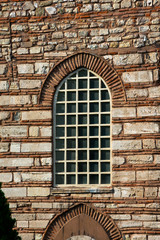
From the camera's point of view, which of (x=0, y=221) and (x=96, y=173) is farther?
(x=96, y=173)

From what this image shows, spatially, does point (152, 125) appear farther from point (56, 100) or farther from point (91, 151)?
point (56, 100)

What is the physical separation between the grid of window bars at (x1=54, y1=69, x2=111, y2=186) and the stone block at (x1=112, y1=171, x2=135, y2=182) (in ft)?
0.73

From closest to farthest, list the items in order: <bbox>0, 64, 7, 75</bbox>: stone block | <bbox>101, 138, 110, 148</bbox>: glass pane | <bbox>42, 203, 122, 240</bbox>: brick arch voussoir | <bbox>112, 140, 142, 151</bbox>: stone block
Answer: <bbox>42, 203, 122, 240</bbox>: brick arch voussoir, <bbox>112, 140, 142, 151</bbox>: stone block, <bbox>101, 138, 110, 148</bbox>: glass pane, <bbox>0, 64, 7, 75</bbox>: stone block

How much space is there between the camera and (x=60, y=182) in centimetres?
984

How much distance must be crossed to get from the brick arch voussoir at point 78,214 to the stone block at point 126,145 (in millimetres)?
1449

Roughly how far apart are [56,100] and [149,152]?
2.38 metres

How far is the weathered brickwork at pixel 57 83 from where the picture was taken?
31.0 feet

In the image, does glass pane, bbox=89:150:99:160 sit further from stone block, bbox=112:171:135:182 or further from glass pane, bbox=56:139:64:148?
glass pane, bbox=56:139:64:148

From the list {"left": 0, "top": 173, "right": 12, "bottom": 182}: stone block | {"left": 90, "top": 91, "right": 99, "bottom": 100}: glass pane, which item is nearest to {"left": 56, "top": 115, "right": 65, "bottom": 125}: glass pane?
{"left": 90, "top": 91, "right": 99, "bottom": 100}: glass pane

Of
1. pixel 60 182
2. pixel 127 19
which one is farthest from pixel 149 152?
pixel 127 19

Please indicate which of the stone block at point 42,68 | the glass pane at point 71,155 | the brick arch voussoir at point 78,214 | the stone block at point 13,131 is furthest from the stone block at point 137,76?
the brick arch voussoir at point 78,214

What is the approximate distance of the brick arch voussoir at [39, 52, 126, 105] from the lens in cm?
972

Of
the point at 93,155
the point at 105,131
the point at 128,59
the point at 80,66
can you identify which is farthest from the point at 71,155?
the point at 128,59

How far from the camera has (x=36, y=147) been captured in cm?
978
